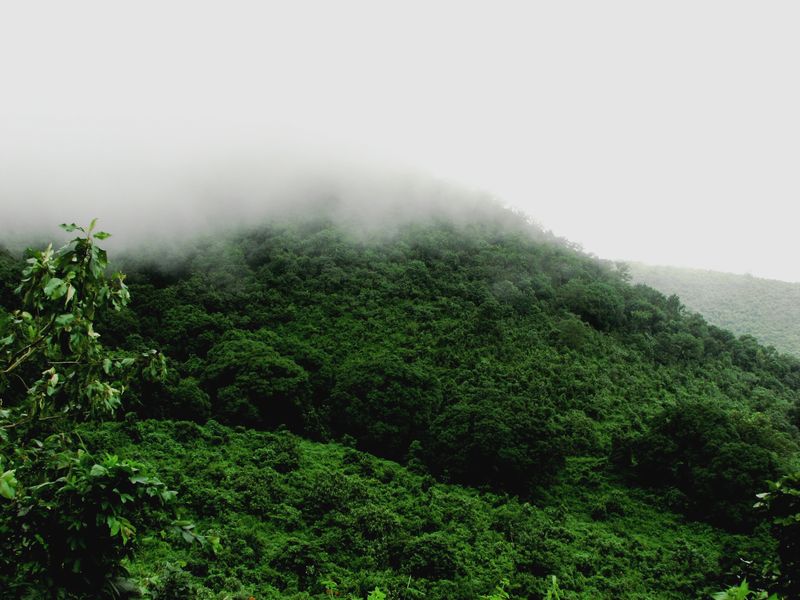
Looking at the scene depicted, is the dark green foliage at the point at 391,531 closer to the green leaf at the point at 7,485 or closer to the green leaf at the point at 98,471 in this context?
the green leaf at the point at 98,471

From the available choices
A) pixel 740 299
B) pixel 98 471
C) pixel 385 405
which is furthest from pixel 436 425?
pixel 740 299

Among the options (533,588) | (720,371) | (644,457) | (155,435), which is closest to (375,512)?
(533,588)

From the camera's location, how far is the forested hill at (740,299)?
228 ft

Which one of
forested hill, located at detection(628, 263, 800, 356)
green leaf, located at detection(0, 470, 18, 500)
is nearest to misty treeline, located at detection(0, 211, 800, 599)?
green leaf, located at detection(0, 470, 18, 500)

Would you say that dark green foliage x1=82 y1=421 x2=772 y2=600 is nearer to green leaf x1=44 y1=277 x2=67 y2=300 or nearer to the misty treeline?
the misty treeline

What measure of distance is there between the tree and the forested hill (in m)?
72.8

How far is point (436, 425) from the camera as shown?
87.8ft

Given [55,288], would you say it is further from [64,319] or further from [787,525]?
[787,525]

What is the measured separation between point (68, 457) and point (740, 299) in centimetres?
8907

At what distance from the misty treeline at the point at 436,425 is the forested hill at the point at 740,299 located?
26.1 m

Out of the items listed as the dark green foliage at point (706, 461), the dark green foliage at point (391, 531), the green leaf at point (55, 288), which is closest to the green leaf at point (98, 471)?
the green leaf at point (55, 288)

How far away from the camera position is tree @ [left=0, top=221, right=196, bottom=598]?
4.14m

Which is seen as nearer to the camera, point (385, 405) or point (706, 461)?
point (706, 461)

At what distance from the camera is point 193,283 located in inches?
1559
